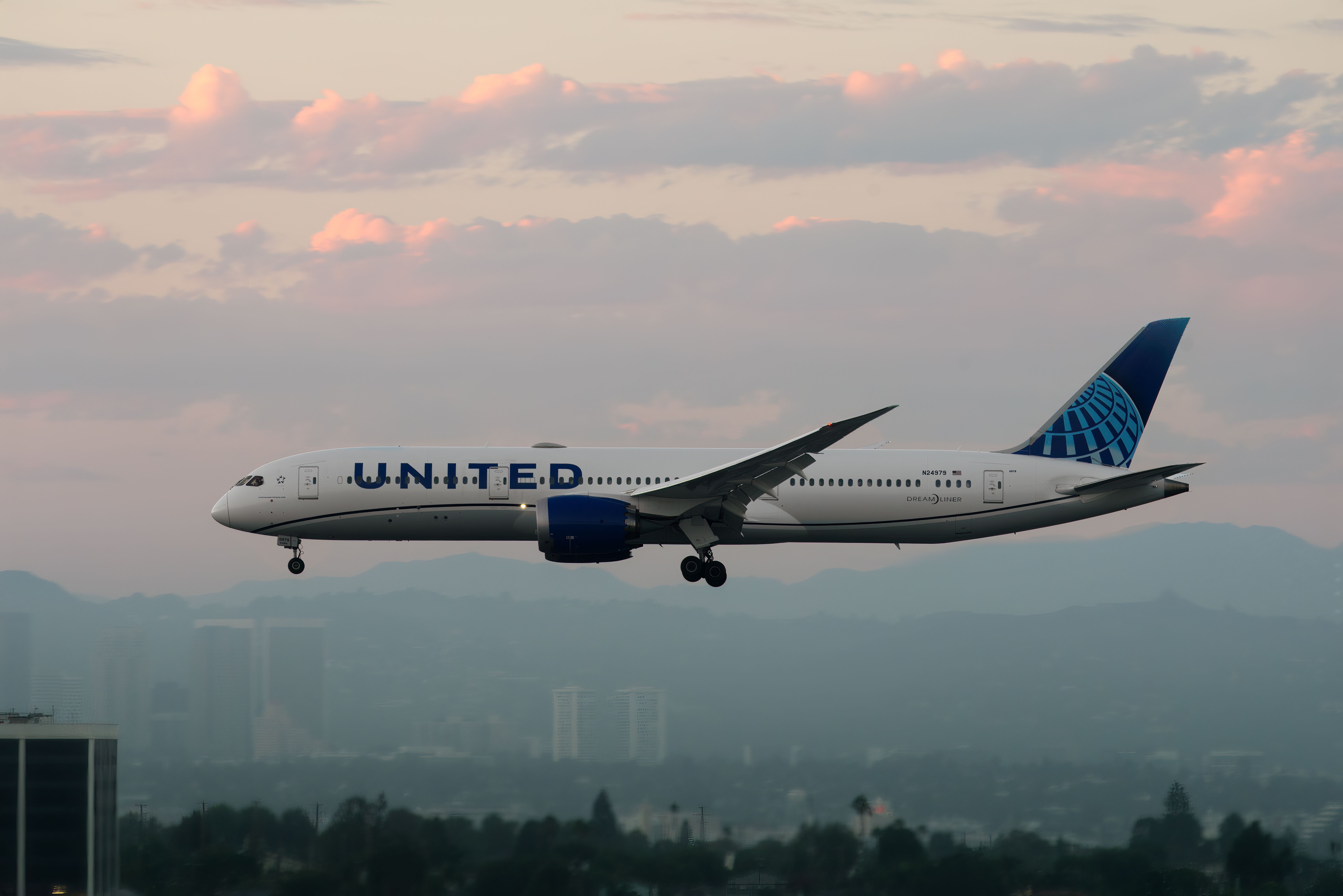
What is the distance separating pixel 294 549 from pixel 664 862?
46.6ft

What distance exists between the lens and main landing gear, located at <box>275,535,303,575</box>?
135 ft

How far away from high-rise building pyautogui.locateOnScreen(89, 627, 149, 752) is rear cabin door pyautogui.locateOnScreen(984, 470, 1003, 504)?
31.5 m

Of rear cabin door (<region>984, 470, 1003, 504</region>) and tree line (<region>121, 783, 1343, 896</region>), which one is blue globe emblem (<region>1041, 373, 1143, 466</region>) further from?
tree line (<region>121, 783, 1343, 896</region>)

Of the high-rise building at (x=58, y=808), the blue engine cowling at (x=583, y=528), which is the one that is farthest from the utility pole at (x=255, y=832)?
the blue engine cowling at (x=583, y=528)

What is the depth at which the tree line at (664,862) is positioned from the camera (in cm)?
3934

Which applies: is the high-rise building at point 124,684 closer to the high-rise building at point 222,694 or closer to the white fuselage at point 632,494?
the high-rise building at point 222,694

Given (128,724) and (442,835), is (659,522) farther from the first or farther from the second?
(128,724)

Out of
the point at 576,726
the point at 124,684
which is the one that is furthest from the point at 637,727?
the point at 124,684

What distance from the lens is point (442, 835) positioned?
4084cm

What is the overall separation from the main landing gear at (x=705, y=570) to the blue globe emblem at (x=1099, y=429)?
11.5m

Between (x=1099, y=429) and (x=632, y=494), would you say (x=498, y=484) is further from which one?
(x=1099, y=429)

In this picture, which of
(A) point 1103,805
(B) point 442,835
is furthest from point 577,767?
(A) point 1103,805

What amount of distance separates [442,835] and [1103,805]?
21210 millimetres

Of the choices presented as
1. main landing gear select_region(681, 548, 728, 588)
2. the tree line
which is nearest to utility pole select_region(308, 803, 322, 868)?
the tree line
